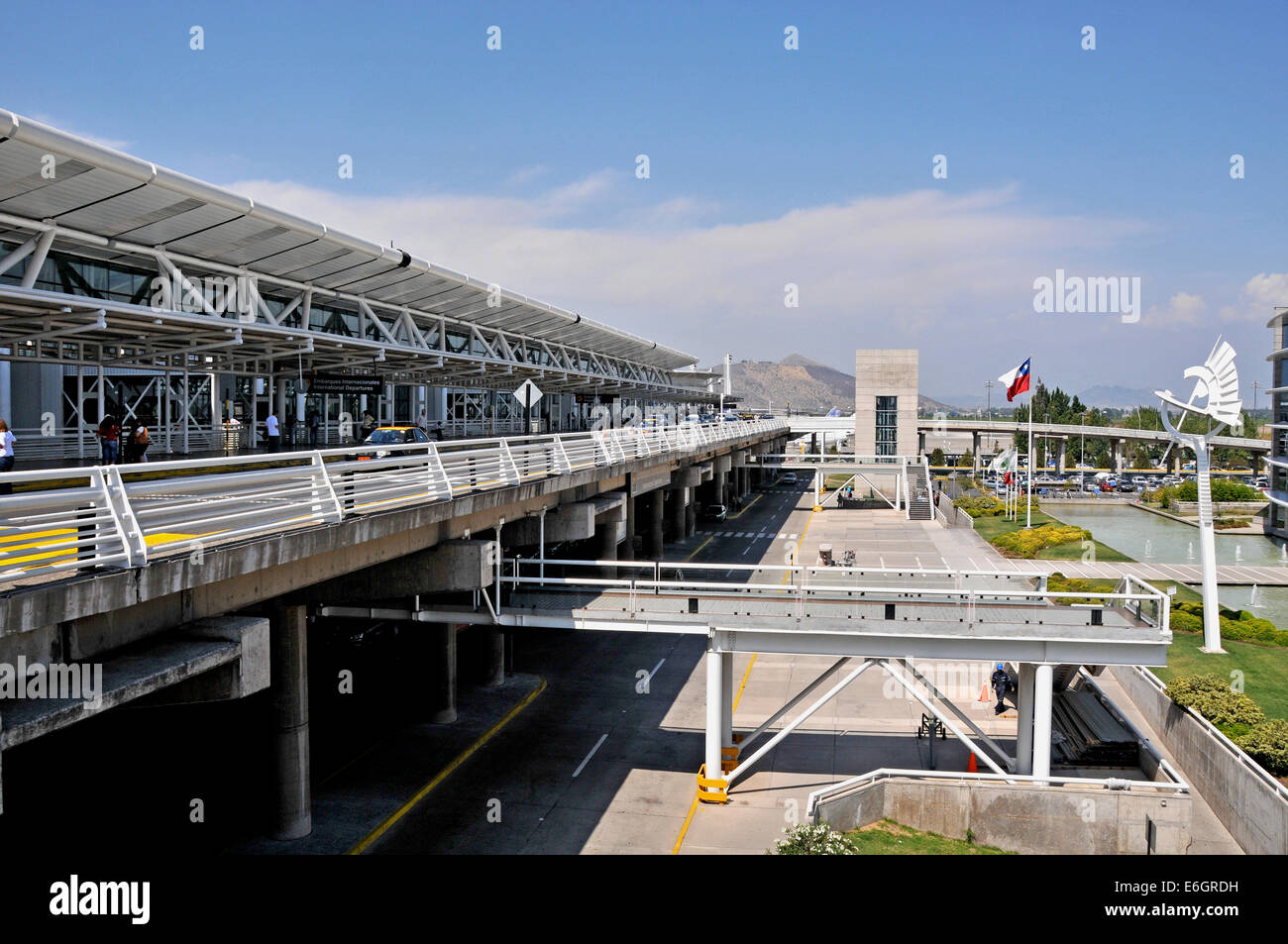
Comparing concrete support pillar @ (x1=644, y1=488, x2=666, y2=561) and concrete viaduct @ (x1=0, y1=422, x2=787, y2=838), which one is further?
concrete support pillar @ (x1=644, y1=488, x2=666, y2=561)

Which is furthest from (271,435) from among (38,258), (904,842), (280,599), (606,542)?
(904,842)

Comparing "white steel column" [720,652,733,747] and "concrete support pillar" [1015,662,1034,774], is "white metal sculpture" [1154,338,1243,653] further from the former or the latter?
"white steel column" [720,652,733,747]

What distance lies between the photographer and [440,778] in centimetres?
1958

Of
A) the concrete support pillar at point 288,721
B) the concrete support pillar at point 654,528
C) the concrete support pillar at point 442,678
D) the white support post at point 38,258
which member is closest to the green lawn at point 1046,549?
the concrete support pillar at point 654,528

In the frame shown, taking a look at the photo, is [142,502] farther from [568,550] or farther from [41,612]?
[568,550]

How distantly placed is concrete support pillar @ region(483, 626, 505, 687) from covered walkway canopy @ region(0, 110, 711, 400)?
960 cm

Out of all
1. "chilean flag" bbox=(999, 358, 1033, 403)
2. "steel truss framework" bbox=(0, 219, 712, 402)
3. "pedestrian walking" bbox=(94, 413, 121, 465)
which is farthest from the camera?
"chilean flag" bbox=(999, 358, 1033, 403)

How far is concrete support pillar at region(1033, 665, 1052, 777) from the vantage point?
1717 centimetres

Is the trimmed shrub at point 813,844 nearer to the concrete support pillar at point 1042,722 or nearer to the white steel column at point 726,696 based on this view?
the white steel column at point 726,696

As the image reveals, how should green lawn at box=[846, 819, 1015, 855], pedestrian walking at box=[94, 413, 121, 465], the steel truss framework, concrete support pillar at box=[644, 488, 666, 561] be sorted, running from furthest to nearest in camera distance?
concrete support pillar at box=[644, 488, 666, 561]
pedestrian walking at box=[94, 413, 121, 465]
the steel truss framework
green lawn at box=[846, 819, 1015, 855]

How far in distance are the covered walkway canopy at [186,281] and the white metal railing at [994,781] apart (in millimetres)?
16643

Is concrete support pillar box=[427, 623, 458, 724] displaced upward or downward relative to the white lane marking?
upward

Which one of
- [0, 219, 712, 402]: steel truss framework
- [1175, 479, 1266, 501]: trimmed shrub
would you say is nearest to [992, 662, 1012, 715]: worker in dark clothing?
[0, 219, 712, 402]: steel truss framework
